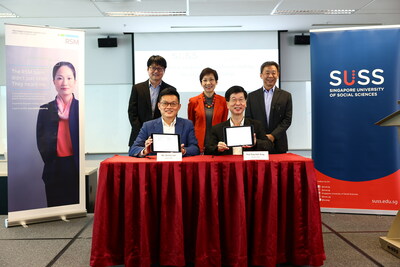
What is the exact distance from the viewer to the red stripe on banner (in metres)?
3.29

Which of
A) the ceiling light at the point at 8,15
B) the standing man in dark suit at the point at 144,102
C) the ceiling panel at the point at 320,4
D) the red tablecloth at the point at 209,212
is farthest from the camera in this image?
the ceiling light at the point at 8,15

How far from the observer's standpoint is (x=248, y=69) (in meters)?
6.24

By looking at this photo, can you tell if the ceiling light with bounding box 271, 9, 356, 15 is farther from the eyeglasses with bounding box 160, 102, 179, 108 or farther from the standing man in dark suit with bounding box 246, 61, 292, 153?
the eyeglasses with bounding box 160, 102, 179, 108

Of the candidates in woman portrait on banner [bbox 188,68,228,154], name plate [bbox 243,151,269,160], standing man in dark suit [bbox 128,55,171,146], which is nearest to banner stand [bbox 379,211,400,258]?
name plate [bbox 243,151,269,160]

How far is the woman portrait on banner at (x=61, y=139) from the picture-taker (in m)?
3.20

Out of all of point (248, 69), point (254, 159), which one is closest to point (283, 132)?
point (254, 159)

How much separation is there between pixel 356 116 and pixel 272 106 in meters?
0.84

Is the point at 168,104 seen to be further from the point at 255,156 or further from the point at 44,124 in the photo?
the point at 44,124

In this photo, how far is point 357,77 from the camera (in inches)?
130

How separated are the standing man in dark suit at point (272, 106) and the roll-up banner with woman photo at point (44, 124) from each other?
1.71 meters

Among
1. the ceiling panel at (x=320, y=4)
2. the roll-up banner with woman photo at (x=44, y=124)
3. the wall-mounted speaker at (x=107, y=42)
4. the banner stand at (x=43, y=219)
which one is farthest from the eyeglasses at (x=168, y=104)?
the wall-mounted speaker at (x=107, y=42)

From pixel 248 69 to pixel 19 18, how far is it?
3797 mm

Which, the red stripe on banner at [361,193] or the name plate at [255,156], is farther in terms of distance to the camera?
the red stripe on banner at [361,193]

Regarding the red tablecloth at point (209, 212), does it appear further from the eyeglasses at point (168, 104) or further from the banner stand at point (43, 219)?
the banner stand at point (43, 219)
